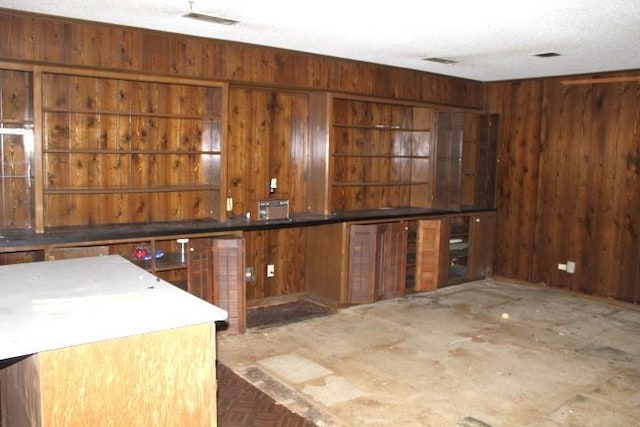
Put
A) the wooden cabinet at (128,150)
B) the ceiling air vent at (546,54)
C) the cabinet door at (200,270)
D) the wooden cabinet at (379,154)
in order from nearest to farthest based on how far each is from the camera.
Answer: the wooden cabinet at (128,150) < the cabinet door at (200,270) < the ceiling air vent at (546,54) < the wooden cabinet at (379,154)

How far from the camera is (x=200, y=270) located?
4.55 metres

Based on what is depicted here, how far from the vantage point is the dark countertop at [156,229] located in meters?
3.85

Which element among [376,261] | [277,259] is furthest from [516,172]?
[277,259]

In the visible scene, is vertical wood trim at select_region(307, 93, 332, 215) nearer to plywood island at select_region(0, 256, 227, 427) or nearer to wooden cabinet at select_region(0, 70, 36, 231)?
wooden cabinet at select_region(0, 70, 36, 231)

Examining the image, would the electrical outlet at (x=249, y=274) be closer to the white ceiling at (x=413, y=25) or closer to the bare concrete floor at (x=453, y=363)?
the bare concrete floor at (x=453, y=363)

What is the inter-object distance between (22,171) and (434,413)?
134 inches

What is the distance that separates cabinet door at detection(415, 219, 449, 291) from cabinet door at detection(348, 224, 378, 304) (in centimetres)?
76

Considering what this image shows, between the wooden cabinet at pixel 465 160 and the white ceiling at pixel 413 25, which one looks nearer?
the white ceiling at pixel 413 25

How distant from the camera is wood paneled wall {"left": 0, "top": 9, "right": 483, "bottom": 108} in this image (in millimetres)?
4004

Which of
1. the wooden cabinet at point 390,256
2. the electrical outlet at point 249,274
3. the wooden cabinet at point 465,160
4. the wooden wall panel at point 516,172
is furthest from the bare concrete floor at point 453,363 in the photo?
the wooden cabinet at point 465,160

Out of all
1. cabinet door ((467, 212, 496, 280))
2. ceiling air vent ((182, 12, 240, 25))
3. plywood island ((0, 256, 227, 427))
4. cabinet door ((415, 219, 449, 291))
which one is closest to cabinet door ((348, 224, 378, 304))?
cabinet door ((415, 219, 449, 291))

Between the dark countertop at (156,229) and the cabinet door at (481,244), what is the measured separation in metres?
1.13

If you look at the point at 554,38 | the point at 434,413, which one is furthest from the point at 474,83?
the point at 434,413

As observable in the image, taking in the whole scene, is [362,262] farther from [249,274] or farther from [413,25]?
[413,25]
